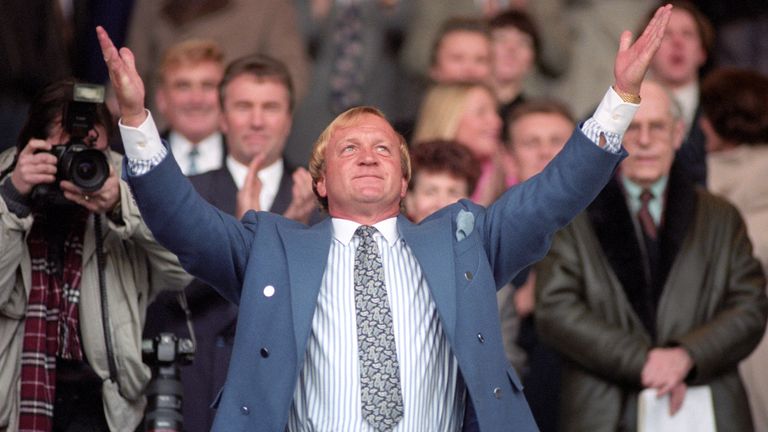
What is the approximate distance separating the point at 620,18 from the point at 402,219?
4370 mm

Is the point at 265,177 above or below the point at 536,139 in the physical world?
below

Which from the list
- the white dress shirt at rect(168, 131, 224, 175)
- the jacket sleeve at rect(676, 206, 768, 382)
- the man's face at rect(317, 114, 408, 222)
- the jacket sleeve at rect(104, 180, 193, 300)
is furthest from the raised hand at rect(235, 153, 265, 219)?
the jacket sleeve at rect(676, 206, 768, 382)

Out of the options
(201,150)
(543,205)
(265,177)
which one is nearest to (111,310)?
(265,177)

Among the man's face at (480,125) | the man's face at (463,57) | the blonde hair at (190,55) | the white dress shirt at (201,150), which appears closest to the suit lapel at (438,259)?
the white dress shirt at (201,150)

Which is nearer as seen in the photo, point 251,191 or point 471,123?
point 251,191

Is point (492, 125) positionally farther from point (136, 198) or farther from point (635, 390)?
point (136, 198)

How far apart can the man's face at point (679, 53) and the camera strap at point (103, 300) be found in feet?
12.7

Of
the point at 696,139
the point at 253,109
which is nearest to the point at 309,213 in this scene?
the point at 253,109

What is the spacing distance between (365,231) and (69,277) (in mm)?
1066

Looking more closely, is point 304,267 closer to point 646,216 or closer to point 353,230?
point 353,230

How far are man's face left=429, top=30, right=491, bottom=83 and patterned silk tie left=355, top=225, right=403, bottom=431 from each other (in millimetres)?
3496

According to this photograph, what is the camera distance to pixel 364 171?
17.1 ft

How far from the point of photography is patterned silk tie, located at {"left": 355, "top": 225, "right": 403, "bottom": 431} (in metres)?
4.96

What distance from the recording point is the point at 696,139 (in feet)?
26.5
